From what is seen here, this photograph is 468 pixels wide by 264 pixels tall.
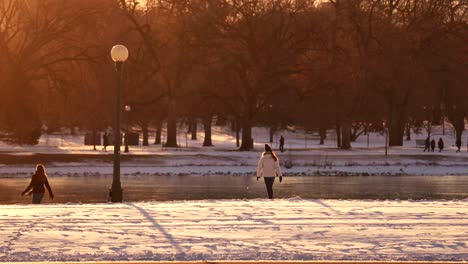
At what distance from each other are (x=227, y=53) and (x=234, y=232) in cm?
4290

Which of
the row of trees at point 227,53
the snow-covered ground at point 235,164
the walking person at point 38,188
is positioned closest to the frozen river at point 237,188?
the walking person at point 38,188

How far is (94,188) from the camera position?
32719mm

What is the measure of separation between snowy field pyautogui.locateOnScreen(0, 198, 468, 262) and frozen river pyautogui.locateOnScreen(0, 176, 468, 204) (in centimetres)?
973

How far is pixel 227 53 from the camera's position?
57.0 metres

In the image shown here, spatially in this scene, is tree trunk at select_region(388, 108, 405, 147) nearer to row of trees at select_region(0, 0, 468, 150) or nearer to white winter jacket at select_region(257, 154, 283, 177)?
row of trees at select_region(0, 0, 468, 150)

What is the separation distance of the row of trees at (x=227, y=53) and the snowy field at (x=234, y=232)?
3566 cm

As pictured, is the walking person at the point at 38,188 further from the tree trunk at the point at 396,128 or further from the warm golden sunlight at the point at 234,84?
the tree trunk at the point at 396,128

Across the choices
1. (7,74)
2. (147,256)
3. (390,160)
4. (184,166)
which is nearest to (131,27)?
(7,74)

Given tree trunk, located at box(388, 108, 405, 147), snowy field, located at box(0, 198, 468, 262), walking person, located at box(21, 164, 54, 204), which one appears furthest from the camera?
tree trunk, located at box(388, 108, 405, 147)

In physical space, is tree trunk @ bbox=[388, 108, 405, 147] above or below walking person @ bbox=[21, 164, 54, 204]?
above

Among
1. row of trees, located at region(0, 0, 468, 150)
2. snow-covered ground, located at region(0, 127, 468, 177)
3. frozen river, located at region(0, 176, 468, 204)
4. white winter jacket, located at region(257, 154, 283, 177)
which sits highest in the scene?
row of trees, located at region(0, 0, 468, 150)

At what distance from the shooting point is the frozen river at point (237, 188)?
28500 millimetres

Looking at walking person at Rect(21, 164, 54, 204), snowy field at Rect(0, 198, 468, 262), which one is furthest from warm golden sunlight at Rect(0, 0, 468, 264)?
snowy field at Rect(0, 198, 468, 262)

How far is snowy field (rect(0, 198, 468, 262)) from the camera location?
1282cm
